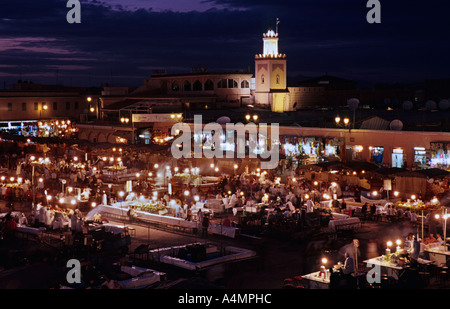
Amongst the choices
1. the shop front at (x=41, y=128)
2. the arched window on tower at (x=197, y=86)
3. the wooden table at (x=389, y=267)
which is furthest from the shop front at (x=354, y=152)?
the shop front at (x=41, y=128)

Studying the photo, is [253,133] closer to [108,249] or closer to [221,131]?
[221,131]

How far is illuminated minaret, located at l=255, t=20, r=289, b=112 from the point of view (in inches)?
1944

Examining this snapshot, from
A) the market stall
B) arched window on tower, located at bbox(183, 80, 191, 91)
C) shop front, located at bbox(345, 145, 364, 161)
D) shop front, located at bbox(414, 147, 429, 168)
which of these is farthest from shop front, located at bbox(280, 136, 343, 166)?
arched window on tower, located at bbox(183, 80, 191, 91)

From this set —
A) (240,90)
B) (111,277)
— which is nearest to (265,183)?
(111,277)

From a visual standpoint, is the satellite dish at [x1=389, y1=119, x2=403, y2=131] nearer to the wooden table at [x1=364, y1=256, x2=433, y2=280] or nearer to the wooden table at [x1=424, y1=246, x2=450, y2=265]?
the wooden table at [x1=424, y1=246, x2=450, y2=265]

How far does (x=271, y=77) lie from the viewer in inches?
1951

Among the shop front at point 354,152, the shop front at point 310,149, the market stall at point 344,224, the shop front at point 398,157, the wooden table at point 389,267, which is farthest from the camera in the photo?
the shop front at point 310,149

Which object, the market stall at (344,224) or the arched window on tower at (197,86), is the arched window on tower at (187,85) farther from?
the market stall at (344,224)

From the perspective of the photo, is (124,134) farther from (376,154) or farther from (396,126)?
(396,126)

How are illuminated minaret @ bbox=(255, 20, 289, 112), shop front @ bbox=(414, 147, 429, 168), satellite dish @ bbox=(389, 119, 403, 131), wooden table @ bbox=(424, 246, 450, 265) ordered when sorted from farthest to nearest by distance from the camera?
illuminated minaret @ bbox=(255, 20, 289, 112) → satellite dish @ bbox=(389, 119, 403, 131) → shop front @ bbox=(414, 147, 429, 168) → wooden table @ bbox=(424, 246, 450, 265)

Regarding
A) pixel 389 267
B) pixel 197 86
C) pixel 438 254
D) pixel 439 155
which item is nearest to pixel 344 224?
pixel 438 254

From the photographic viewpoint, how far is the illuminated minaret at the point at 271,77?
162 feet

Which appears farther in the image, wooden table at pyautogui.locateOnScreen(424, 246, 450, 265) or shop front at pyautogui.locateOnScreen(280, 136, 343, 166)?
shop front at pyautogui.locateOnScreen(280, 136, 343, 166)

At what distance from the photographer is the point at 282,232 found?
1809 cm
